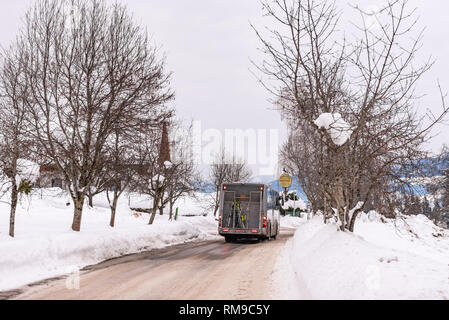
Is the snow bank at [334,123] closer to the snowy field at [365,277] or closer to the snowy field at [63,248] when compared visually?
the snowy field at [365,277]

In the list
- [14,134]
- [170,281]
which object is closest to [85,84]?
[14,134]

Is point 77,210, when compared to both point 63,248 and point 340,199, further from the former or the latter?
point 340,199

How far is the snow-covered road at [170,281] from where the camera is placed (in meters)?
7.05

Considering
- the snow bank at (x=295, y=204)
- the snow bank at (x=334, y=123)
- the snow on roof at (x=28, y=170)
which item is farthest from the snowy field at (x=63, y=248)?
the snow bank at (x=295, y=204)

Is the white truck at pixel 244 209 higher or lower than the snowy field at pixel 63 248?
higher

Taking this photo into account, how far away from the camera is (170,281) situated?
8.44 metres

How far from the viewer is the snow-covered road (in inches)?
278

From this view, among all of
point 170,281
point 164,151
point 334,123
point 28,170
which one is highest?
point 164,151

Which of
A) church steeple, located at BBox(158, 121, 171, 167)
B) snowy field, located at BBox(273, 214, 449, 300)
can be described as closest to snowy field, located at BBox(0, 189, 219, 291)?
church steeple, located at BBox(158, 121, 171, 167)

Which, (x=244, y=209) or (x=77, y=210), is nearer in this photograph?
(x=77, y=210)

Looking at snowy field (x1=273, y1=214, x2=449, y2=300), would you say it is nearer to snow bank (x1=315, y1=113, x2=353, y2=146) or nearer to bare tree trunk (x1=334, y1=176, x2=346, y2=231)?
bare tree trunk (x1=334, y1=176, x2=346, y2=231)

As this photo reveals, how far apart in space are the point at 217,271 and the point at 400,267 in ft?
18.7

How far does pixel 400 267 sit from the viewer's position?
5.22 metres
